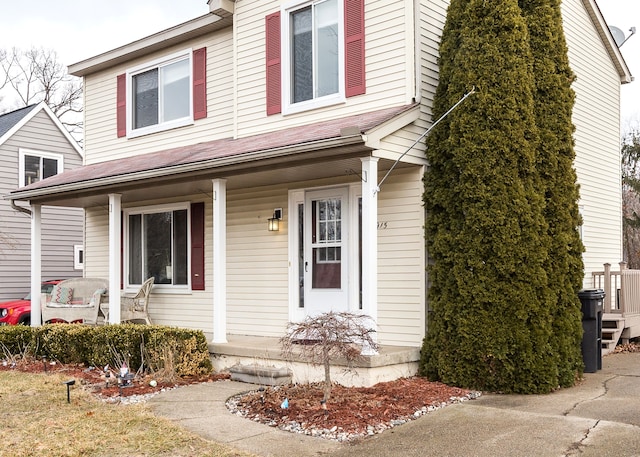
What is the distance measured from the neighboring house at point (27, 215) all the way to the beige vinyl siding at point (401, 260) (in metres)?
10.8

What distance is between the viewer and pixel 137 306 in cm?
1141

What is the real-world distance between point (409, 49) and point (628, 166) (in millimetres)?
16671

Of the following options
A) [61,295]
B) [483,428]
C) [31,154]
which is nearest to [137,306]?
[61,295]

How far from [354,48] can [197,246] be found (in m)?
4.42

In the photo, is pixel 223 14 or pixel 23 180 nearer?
pixel 223 14

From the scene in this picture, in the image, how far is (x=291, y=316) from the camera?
9758 millimetres

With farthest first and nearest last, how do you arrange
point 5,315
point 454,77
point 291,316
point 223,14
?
point 5,315 < point 223,14 < point 291,316 < point 454,77

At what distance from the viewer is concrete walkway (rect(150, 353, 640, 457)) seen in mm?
5293

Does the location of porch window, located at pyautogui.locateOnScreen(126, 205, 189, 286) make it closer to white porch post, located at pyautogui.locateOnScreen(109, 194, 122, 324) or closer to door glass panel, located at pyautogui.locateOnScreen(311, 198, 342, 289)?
white porch post, located at pyautogui.locateOnScreen(109, 194, 122, 324)

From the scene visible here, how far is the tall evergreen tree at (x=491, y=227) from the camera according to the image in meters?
7.43

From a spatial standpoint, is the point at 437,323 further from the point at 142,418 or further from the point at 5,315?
the point at 5,315

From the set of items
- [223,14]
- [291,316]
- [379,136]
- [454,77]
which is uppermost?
[223,14]

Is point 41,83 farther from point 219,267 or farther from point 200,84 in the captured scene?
point 219,267

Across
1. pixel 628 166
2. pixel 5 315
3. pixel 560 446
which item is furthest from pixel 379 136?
pixel 628 166
